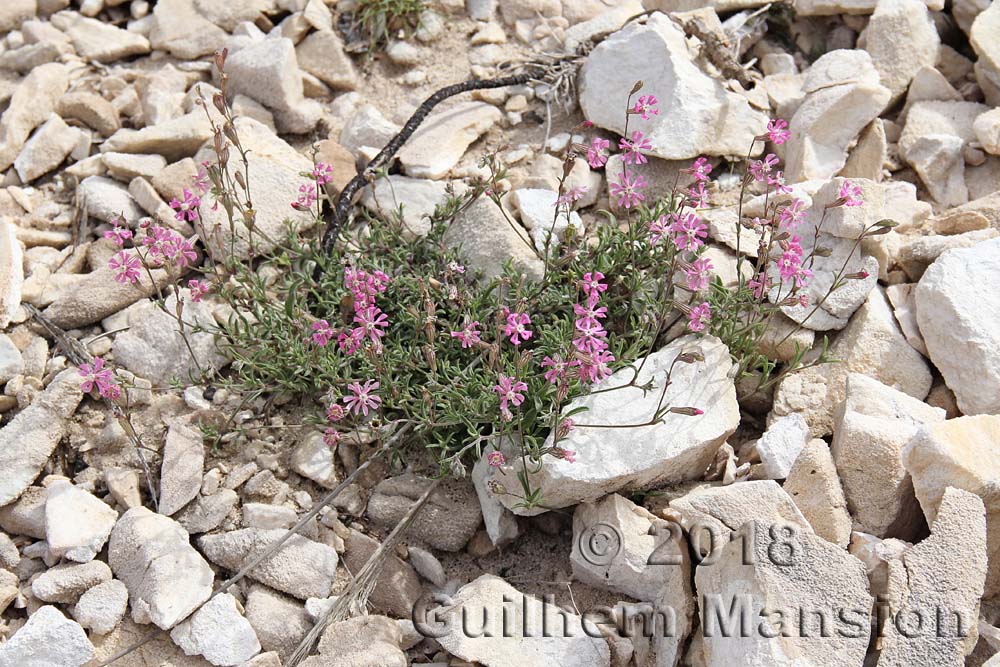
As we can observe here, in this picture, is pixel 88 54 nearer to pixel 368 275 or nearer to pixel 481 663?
pixel 368 275

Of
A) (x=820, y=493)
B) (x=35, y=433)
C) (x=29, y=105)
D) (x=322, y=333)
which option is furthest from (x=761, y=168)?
(x=29, y=105)

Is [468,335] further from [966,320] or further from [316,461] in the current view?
[966,320]

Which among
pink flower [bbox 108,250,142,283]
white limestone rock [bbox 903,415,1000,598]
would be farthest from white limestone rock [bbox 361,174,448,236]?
white limestone rock [bbox 903,415,1000,598]

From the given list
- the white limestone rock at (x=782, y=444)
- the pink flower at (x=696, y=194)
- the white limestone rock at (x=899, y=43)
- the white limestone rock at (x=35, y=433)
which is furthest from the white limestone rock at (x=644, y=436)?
the white limestone rock at (x=899, y=43)

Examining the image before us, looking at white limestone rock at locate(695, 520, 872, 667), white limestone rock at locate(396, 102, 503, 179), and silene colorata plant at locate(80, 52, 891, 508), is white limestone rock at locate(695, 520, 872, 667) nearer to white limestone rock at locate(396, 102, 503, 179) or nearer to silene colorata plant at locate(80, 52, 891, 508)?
silene colorata plant at locate(80, 52, 891, 508)

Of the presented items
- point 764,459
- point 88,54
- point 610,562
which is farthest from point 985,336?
point 88,54
